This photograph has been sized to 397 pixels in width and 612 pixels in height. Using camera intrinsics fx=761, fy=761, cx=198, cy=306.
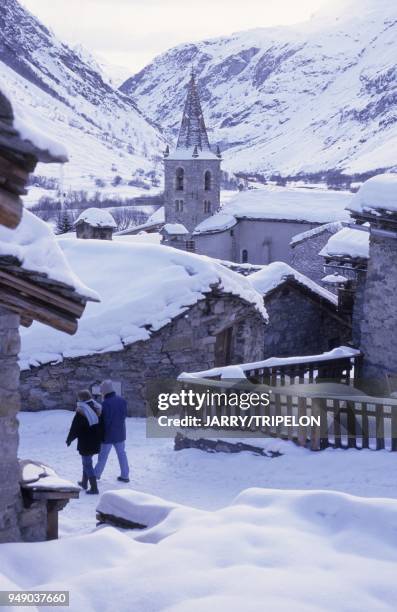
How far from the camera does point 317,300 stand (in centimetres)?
2033

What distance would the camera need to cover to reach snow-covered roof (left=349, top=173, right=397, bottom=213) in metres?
11.9

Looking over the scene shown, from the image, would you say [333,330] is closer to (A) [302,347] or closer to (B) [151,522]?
(A) [302,347]

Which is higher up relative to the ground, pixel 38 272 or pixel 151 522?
pixel 38 272

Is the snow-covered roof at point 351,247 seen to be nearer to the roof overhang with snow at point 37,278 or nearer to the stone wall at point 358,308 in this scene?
the stone wall at point 358,308

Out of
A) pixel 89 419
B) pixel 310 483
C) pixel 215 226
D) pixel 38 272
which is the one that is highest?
pixel 215 226

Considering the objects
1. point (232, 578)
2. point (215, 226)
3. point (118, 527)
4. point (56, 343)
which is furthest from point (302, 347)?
point (215, 226)

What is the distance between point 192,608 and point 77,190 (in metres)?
149

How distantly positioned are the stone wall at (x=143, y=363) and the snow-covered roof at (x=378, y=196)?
135 inches

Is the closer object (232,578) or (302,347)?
(232,578)

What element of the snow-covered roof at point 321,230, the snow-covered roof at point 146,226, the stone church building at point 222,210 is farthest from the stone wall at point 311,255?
the snow-covered roof at point 146,226

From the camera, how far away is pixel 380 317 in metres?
12.8

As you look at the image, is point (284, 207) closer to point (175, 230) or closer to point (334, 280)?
point (175, 230)

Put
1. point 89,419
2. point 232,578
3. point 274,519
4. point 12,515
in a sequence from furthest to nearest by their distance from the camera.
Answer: point 89,419
point 12,515
point 274,519
point 232,578

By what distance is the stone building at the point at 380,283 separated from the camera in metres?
12.1
